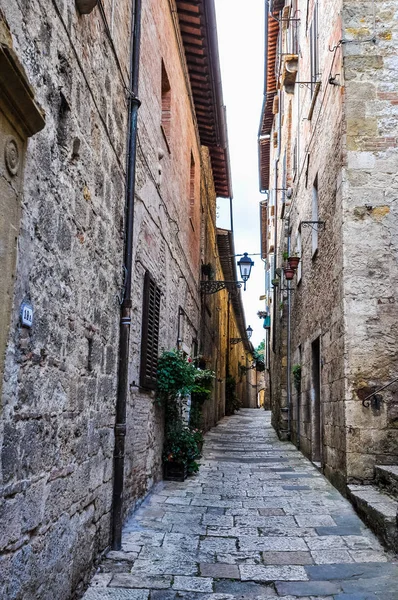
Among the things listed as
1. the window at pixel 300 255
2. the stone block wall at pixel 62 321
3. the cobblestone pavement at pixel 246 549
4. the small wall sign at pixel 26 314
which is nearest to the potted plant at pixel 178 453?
the cobblestone pavement at pixel 246 549

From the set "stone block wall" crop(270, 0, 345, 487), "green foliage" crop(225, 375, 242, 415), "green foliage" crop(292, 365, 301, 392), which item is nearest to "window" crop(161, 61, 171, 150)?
"stone block wall" crop(270, 0, 345, 487)

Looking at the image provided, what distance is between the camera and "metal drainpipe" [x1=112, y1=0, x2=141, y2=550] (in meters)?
4.73

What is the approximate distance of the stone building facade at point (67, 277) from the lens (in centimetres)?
255

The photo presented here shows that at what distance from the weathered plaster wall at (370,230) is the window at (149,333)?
218 centimetres

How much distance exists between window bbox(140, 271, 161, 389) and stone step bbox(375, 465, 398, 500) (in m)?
2.57

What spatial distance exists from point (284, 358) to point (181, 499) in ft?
27.7

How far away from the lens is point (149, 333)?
6457 millimetres

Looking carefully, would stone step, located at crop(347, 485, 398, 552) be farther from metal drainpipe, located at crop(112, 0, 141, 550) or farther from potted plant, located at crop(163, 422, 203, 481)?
potted plant, located at crop(163, 422, 203, 481)

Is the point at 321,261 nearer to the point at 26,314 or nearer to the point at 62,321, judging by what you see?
the point at 62,321

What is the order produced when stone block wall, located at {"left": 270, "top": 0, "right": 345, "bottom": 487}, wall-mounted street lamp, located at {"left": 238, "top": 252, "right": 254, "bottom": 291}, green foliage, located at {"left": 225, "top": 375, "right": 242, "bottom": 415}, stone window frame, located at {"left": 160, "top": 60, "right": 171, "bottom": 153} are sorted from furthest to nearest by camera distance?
green foliage, located at {"left": 225, "top": 375, "right": 242, "bottom": 415}
wall-mounted street lamp, located at {"left": 238, "top": 252, "right": 254, "bottom": 291}
stone window frame, located at {"left": 160, "top": 60, "right": 171, "bottom": 153}
stone block wall, located at {"left": 270, "top": 0, "right": 345, "bottom": 487}

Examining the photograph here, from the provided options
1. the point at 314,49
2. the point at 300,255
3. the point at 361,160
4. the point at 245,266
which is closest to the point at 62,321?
the point at 361,160

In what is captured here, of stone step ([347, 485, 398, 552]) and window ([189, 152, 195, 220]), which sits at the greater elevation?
window ([189, 152, 195, 220])

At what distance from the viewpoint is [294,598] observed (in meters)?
3.78

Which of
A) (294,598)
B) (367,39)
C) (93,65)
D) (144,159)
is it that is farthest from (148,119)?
A: (294,598)
